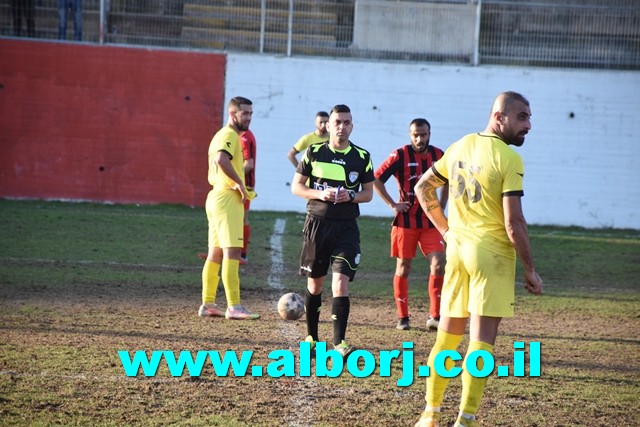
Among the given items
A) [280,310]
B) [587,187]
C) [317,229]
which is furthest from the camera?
[587,187]

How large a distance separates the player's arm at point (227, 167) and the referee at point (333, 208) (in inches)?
56.0

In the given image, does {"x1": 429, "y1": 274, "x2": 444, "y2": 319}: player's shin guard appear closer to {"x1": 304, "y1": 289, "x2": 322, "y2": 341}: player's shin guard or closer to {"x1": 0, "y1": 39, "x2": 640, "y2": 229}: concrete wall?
{"x1": 304, "y1": 289, "x2": 322, "y2": 341}: player's shin guard

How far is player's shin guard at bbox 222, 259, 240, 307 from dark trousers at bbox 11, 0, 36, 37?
14.6 meters

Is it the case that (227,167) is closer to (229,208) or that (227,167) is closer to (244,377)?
(229,208)

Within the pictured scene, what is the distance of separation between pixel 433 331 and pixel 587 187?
13.7m

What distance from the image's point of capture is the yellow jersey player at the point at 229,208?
956 centimetres

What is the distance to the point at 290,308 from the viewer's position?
30.2 ft

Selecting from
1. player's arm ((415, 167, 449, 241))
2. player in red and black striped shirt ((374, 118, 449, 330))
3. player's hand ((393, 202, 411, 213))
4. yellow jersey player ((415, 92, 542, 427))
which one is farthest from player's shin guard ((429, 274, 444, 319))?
yellow jersey player ((415, 92, 542, 427))

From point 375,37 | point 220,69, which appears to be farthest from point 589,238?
point 220,69

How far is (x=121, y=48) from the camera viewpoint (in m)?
22.0

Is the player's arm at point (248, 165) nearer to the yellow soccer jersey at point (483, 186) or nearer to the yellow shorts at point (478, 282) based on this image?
the yellow soccer jersey at point (483, 186)

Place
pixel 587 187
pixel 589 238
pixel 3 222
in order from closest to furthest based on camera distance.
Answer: pixel 3 222
pixel 589 238
pixel 587 187

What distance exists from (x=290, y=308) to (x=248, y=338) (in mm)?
770

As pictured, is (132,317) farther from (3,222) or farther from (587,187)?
(587,187)
